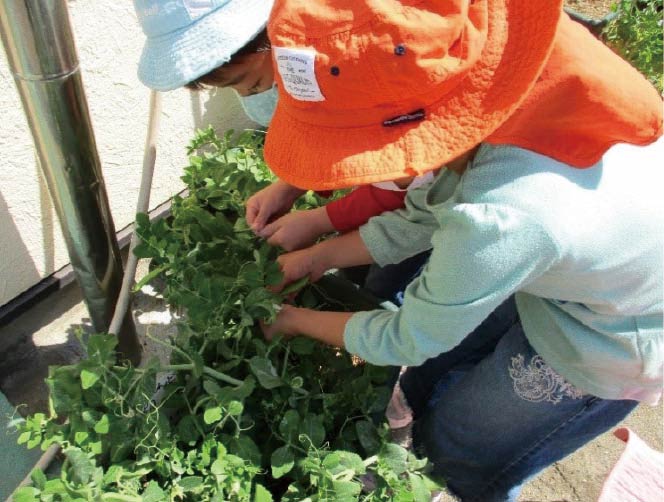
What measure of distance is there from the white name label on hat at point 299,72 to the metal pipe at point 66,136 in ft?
1.53

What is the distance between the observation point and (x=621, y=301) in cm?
95

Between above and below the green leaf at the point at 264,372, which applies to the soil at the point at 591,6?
below

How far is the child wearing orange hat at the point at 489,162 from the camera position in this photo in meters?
0.66

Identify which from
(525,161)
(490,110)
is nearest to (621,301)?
(525,161)

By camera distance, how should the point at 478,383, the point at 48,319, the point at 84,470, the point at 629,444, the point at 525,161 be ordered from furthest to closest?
the point at 48,319, the point at 629,444, the point at 478,383, the point at 84,470, the point at 525,161

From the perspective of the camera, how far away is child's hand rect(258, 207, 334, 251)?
1.21 m

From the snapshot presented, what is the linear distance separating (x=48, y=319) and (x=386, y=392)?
3.85ft

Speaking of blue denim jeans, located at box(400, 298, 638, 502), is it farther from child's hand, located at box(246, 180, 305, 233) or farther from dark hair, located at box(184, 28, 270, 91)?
dark hair, located at box(184, 28, 270, 91)

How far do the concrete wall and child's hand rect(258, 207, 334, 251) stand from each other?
638 millimetres

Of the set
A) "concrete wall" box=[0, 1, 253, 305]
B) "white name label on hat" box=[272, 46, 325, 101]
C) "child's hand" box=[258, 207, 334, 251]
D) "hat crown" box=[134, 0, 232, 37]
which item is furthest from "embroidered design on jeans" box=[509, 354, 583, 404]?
"concrete wall" box=[0, 1, 253, 305]

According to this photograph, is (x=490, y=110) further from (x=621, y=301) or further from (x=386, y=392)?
(x=386, y=392)

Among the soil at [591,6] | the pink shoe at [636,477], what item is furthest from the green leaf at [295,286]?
the soil at [591,6]

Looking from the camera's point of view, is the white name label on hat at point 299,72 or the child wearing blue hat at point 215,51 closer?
the white name label on hat at point 299,72

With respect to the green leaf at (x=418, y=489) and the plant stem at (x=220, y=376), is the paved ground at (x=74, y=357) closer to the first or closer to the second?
the plant stem at (x=220, y=376)
